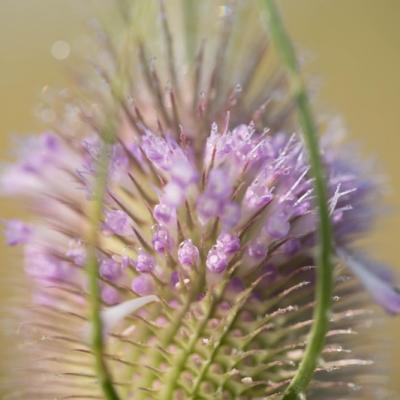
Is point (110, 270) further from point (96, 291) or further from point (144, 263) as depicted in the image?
point (96, 291)

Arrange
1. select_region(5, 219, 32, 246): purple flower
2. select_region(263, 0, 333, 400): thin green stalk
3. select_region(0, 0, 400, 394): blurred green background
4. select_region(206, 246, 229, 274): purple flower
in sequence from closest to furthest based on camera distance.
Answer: select_region(263, 0, 333, 400): thin green stalk
select_region(206, 246, 229, 274): purple flower
select_region(5, 219, 32, 246): purple flower
select_region(0, 0, 400, 394): blurred green background

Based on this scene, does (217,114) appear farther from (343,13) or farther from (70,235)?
(343,13)

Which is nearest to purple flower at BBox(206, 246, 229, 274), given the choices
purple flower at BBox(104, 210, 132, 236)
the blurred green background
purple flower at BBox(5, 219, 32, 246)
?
purple flower at BBox(104, 210, 132, 236)

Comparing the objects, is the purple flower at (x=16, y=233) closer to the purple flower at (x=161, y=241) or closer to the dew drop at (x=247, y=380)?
the purple flower at (x=161, y=241)

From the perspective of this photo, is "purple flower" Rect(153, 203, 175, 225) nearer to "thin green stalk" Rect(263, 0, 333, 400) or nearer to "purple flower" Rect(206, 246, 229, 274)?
"purple flower" Rect(206, 246, 229, 274)

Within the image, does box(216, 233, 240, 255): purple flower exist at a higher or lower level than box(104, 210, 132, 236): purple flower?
lower

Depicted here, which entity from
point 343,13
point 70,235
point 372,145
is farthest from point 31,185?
point 343,13

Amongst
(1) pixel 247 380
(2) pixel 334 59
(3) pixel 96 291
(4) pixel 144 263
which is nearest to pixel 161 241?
(4) pixel 144 263

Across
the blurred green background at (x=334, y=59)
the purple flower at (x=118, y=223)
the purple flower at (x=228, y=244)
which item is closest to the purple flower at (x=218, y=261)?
the purple flower at (x=228, y=244)

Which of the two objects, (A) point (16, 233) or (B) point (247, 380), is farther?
(A) point (16, 233)
